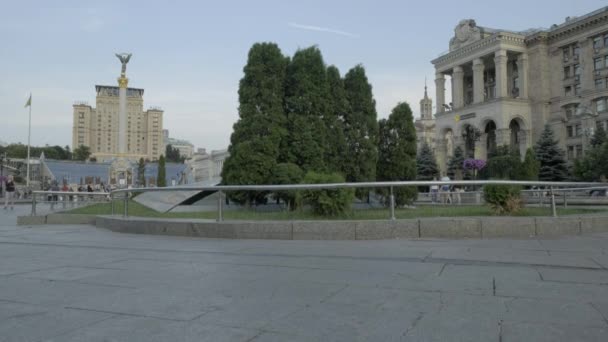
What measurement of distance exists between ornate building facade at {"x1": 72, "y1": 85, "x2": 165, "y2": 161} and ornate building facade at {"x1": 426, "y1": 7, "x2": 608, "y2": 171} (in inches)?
4100

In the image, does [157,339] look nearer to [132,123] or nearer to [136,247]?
[136,247]

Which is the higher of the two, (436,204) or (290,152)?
(290,152)

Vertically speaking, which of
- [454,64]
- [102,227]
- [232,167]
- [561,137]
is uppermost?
[454,64]

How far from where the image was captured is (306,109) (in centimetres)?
1750

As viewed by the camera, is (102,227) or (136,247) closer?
(136,247)

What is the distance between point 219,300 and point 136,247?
425 centimetres

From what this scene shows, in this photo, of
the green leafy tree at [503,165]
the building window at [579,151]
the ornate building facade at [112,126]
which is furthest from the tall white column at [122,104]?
the ornate building facade at [112,126]

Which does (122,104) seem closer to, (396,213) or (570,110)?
(570,110)

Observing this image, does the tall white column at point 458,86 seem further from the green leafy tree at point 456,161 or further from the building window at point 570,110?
the building window at point 570,110

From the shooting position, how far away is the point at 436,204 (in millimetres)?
9500

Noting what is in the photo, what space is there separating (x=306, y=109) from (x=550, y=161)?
4621cm

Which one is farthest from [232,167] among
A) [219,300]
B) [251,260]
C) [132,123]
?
[132,123]

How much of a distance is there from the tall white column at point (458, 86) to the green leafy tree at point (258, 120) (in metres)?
63.1

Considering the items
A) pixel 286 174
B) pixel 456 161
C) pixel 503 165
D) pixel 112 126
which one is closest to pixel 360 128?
pixel 286 174
